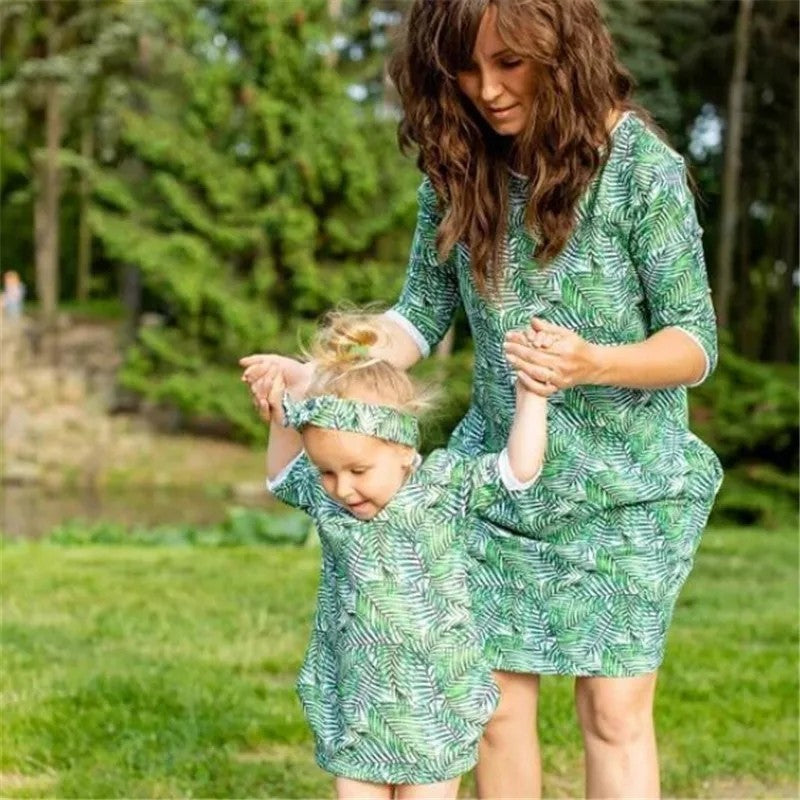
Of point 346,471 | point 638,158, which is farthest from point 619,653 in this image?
point 638,158

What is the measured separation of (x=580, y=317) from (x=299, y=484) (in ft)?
2.03

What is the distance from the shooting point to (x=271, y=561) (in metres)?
7.91

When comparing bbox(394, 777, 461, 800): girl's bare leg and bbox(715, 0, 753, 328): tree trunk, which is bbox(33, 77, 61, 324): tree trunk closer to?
bbox(715, 0, 753, 328): tree trunk

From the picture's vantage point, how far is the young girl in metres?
2.65

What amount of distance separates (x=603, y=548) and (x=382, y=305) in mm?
808

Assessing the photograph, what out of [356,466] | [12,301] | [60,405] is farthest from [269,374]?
[12,301]

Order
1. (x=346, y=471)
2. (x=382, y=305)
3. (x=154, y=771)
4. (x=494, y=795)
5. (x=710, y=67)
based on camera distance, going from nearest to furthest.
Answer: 1. (x=346, y=471)
2. (x=494, y=795)
3. (x=382, y=305)
4. (x=154, y=771)
5. (x=710, y=67)

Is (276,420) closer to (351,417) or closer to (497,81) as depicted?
(351,417)

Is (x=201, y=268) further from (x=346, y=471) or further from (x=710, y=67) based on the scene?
(x=346, y=471)

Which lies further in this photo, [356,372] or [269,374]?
[269,374]

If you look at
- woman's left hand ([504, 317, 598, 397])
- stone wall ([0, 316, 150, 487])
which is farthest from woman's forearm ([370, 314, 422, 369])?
stone wall ([0, 316, 150, 487])

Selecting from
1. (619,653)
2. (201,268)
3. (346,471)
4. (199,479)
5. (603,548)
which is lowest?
(199,479)

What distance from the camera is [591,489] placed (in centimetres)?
291

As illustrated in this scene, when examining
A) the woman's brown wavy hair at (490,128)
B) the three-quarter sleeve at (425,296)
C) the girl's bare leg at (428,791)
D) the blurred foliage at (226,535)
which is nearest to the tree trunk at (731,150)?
the blurred foliage at (226,535)
